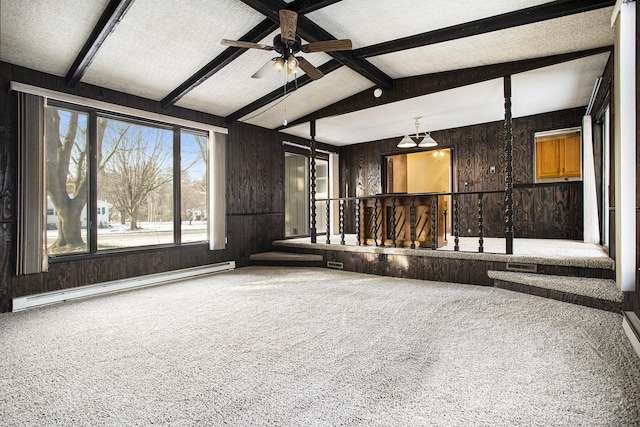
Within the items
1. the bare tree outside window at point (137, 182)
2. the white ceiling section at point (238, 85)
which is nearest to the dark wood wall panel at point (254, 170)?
the white ceiling section at point (238, 85)

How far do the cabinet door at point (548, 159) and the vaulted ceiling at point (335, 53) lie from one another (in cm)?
142

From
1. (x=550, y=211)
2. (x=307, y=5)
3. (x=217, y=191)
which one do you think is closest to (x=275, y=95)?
(x=217, y=191)

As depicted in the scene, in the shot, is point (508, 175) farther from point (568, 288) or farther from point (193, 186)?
point (193, 186)

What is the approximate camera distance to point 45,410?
5.47 ft

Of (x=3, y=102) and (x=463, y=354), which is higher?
(x=3, y=102)

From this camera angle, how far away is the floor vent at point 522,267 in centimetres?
385

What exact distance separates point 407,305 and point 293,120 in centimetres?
418

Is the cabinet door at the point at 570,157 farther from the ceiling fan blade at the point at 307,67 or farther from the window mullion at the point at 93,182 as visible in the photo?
the window mullion at the point at 93,182

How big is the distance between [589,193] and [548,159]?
208 cm

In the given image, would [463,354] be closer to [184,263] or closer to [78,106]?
[184,263]

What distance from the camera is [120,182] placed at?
14.6ft

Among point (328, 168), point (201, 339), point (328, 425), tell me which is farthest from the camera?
point (328, 168)

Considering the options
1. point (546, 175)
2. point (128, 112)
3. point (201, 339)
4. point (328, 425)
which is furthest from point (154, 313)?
point (546, 175)

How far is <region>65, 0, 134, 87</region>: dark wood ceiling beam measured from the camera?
2.86 m
